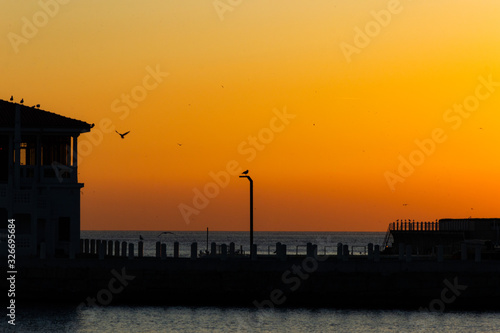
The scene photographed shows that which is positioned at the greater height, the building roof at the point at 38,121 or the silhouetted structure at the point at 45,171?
the building roof at the point at 38,121

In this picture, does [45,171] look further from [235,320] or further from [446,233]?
[446,233]

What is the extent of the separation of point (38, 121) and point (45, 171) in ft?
9.61

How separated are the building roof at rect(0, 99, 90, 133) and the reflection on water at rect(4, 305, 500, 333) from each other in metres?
11.2

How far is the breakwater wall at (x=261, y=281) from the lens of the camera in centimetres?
5506

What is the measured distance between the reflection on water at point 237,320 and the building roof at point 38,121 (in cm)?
1119

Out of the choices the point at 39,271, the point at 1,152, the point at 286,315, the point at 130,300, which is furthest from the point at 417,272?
the point at 1,152

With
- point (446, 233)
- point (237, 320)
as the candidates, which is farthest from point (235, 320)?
point (446, 233)

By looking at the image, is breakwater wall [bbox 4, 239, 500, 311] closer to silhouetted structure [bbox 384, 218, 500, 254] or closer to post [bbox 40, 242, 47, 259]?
post [bbox 40, 242, 47, 259]

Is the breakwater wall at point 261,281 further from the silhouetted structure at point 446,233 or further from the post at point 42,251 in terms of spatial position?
the silhouetted structure at point 446,233

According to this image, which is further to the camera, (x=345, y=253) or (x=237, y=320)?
(x=345, y=253)

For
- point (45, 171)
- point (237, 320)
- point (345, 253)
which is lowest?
point (237, 320)

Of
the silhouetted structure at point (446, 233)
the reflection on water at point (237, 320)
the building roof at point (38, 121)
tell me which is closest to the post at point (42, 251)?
the reflection on water at point (237, 320)

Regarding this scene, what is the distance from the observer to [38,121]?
201 feet

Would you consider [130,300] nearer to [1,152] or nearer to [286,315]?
[286,315]
